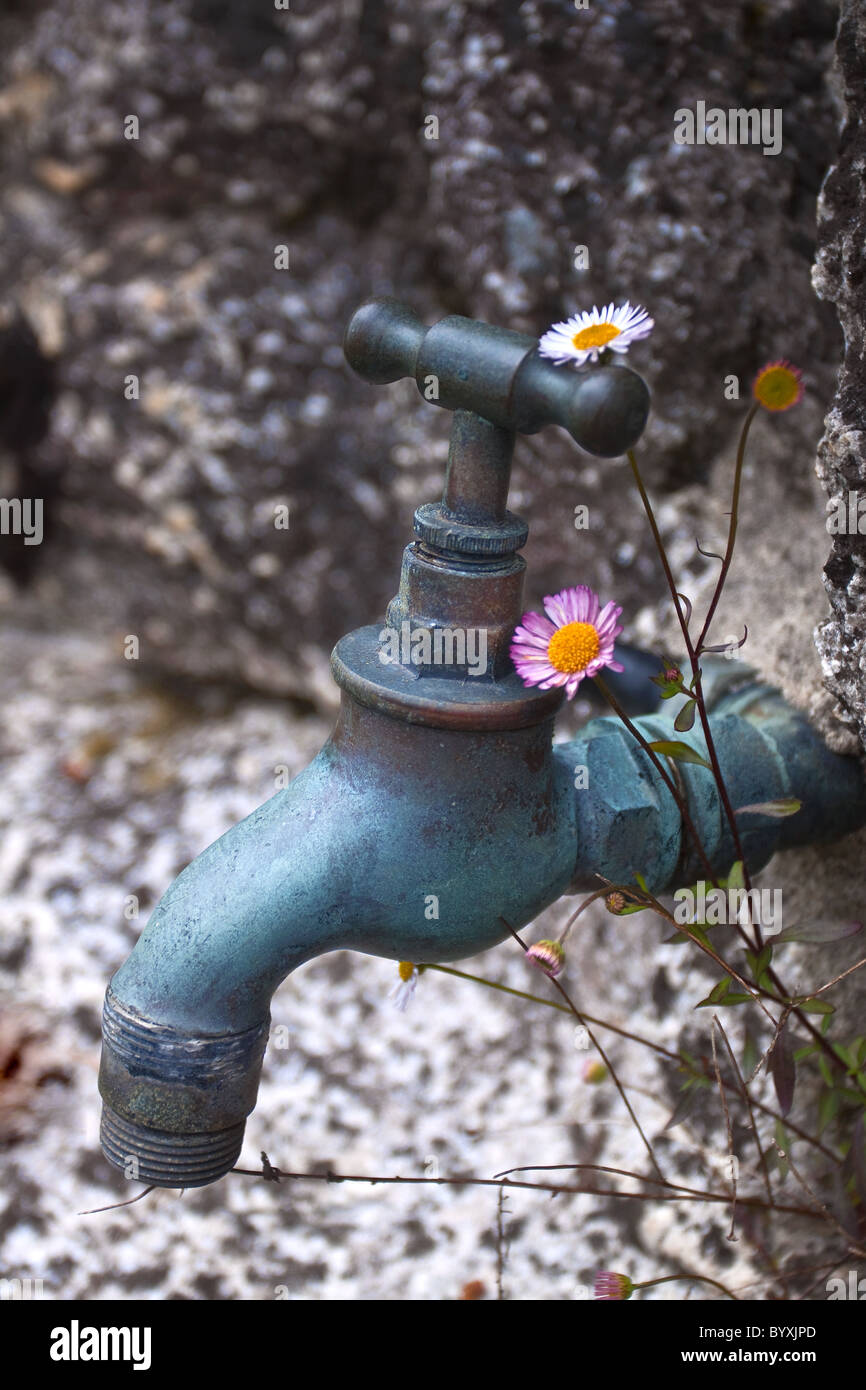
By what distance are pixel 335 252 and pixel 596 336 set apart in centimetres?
80

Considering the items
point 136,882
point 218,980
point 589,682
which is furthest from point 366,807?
point 136,882

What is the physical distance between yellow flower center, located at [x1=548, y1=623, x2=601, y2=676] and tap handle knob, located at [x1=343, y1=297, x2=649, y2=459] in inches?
4.4

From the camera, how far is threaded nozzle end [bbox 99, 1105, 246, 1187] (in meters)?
0.82

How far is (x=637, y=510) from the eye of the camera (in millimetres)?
1220

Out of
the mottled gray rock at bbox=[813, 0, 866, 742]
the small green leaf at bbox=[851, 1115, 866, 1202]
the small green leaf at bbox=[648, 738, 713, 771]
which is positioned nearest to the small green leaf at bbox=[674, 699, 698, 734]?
the small green leaf at bbox=[648, 738, 713, 771]

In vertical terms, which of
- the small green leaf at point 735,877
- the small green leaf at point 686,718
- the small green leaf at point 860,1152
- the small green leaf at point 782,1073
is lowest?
the small green leaf at point 860,1152

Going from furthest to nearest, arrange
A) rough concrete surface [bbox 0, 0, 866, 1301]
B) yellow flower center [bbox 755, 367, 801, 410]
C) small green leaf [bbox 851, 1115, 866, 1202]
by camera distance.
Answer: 1. rough concrete surface [bbox 0, 0, 866, 1301]
2. small green leaf [bbox 851, 1115, 866, 1202]
3. yellow flower center [bbox 755, 367, 801, 410]

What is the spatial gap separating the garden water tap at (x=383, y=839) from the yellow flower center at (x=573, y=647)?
0.03m

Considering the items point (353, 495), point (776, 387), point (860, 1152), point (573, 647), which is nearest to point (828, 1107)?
point (860, 1152)

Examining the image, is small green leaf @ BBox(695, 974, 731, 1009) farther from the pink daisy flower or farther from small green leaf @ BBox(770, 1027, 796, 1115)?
the pink daisy flower

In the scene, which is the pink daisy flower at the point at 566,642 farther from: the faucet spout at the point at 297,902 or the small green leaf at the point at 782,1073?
the small green leaf at the point at 782,1073

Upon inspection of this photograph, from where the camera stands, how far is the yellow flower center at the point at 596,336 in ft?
2.37

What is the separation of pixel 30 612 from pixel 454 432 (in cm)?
117

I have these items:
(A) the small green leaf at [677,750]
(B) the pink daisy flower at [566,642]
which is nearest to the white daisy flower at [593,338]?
(B) the pink daisy flower at [566,642]
